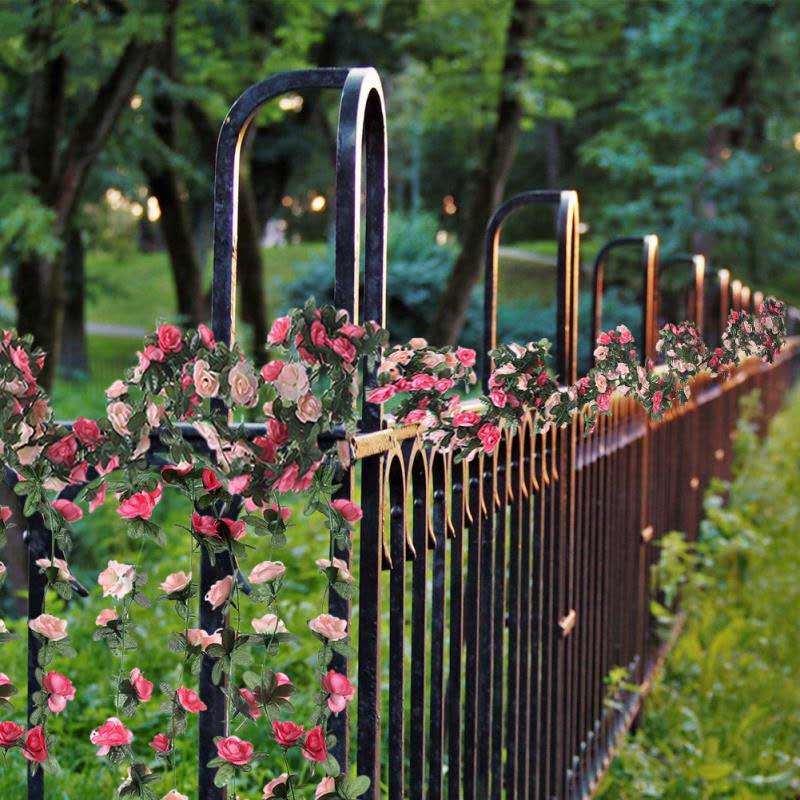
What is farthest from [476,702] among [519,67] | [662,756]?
[519,67]

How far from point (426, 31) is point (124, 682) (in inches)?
614

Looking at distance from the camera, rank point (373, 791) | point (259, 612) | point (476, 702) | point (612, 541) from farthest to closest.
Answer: point (259, 612) < point (612, 541) < point (476, 702) < point (373, 791)

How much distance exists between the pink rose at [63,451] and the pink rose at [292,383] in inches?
13.2

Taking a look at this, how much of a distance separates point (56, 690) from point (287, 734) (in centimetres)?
35

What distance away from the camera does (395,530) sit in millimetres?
1986

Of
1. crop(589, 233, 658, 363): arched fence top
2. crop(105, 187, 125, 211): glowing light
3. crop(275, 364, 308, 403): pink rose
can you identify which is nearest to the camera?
crop(275, 364, 308, 403): pink rose

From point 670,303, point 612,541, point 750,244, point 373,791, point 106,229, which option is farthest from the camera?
point 670,303

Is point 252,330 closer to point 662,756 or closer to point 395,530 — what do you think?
point 662,756

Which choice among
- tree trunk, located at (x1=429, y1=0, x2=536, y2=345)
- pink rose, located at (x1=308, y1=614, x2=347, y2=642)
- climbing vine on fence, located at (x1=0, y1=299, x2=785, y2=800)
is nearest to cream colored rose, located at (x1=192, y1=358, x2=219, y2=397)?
climbing vine on fence, located at (x1=0, y1=299, x2=785, y2=800)

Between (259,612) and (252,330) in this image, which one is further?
(252,330)

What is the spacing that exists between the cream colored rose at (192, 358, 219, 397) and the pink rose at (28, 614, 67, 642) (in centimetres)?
42

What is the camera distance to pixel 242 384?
5.09ft

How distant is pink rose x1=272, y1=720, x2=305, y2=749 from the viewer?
65.5 inches

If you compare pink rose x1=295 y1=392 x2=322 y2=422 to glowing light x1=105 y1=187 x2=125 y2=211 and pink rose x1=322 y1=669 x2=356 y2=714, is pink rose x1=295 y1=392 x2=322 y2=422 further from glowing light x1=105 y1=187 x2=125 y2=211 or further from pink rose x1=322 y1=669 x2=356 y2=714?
glowing light x1=105 y1=187 x2=125 y2=211
